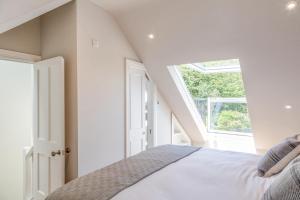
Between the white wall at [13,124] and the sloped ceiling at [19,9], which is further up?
the sloped ceiling at [19,9]

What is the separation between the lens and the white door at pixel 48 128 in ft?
8.51

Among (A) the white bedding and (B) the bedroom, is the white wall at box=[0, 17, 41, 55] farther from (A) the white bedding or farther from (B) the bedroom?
(A) the white bedding

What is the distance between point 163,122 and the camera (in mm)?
4480

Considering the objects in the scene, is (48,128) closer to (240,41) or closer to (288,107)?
(240,41)

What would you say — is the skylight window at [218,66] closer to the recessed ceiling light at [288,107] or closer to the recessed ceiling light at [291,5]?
the recessed ceiling light at [288,107]

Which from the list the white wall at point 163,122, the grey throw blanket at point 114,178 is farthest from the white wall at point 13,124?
the grey throw blanket at point 114,178

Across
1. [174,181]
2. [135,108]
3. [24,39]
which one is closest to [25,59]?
[24,39]

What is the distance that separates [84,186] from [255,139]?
3.56 metres

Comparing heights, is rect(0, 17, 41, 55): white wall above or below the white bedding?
above

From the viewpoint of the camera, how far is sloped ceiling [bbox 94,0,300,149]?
2496 mm

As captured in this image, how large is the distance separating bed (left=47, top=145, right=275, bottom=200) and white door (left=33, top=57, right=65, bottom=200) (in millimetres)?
1039

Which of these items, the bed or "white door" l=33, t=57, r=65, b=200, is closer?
the bed

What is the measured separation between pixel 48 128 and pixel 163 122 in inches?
91.8

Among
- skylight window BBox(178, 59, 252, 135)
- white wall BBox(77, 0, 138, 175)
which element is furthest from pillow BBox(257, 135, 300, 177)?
skylight window BBox(178, 59, 252, 135)
